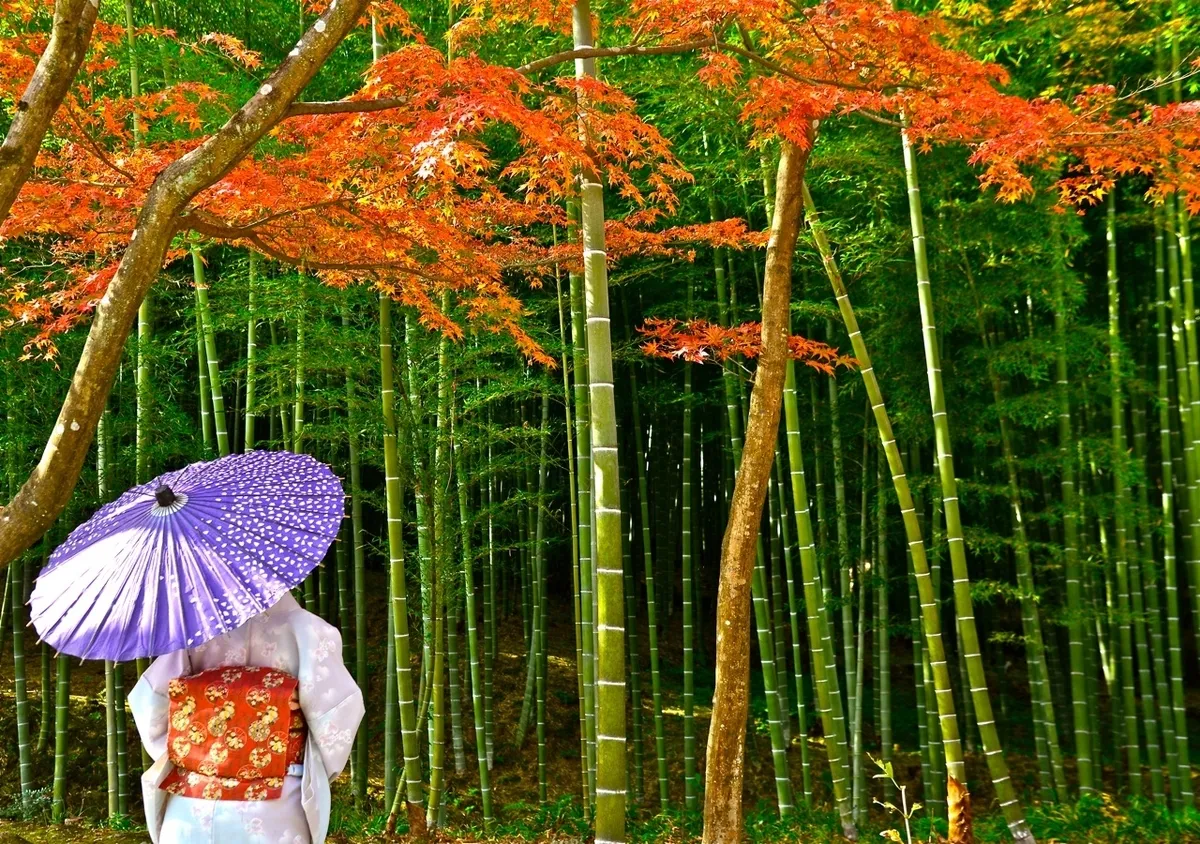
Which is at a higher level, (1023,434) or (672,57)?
(672,57)

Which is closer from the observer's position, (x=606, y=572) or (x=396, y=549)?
(x=606, y=572)

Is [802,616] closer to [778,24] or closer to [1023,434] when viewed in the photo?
[1023,434]

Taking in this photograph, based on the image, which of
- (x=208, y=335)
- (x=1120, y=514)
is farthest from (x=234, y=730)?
(x=1120, y=514)

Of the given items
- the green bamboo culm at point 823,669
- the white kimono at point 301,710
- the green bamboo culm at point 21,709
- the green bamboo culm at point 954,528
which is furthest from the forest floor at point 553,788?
the white kimono at point 301,710

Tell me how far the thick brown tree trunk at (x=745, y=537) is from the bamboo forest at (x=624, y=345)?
0.06 ft

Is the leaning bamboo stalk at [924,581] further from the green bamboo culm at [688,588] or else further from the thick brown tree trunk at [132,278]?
the thick brown tree trunk at [132,278]

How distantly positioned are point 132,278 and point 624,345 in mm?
3756

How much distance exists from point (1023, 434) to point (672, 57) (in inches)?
187

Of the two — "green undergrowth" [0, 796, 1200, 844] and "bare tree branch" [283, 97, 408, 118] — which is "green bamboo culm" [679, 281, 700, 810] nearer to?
"green undergrowth" [0, 796, 1200, 844]

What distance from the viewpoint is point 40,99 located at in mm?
2605

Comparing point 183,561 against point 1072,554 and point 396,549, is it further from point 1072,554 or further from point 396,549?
point 1072,554

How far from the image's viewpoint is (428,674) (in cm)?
680

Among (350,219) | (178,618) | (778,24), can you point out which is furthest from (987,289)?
(178,618)

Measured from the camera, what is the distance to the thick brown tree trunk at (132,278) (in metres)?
2.65
